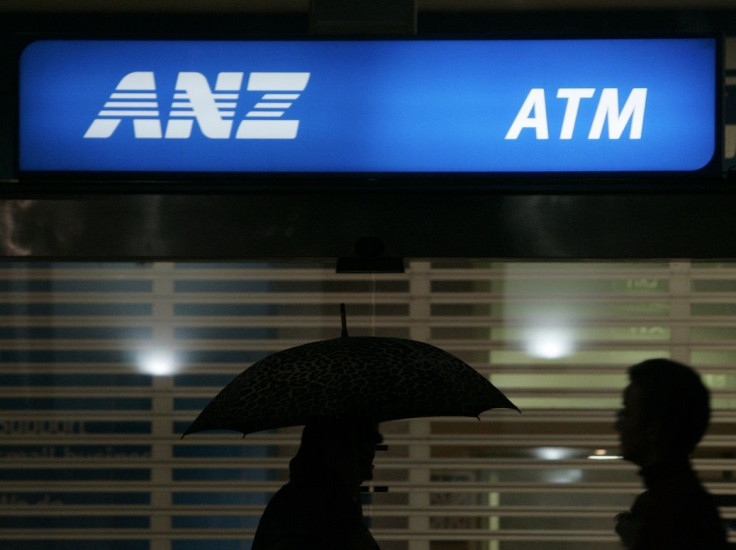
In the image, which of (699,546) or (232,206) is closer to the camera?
(699,546)

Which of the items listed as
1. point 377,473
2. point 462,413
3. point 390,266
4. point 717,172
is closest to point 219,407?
point 462,413

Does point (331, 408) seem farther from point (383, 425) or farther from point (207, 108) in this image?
point (383, 425)

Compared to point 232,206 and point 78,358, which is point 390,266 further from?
point 78,358

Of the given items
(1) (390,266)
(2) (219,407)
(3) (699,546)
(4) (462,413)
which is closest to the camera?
(3) (699,546)

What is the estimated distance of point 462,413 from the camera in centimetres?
358

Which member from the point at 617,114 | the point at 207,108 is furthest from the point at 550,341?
the point at 207,108

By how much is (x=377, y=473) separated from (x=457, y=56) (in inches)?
106

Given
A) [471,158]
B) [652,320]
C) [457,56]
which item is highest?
[457,56]

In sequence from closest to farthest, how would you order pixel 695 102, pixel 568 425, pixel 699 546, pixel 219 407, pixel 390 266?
pixel 699 546
pixel 219 407
pixel 695 102
pixel 390 266
pixel 568 425

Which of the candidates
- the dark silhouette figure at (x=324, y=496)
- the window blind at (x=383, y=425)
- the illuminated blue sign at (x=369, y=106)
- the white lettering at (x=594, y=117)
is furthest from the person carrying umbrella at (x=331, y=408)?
the window blind at (x=383, y=425)

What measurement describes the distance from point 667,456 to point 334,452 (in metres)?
0.93

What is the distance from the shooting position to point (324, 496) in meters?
3.25

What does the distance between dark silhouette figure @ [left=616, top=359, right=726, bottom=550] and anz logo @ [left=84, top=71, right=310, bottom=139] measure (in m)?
1.74

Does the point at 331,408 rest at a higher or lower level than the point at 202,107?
lower
